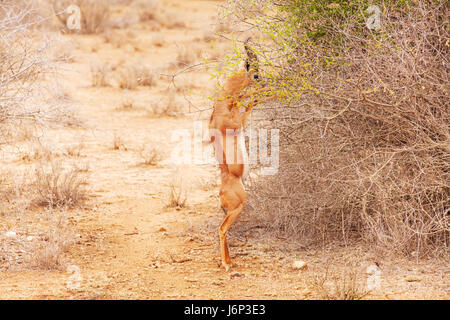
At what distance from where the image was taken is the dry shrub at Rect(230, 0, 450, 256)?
14.3ft

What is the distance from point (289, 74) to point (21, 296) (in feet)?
8.44

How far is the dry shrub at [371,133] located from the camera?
14.3 ft

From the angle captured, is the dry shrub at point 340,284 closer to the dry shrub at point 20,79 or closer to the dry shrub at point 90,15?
the dry shrub at point 20,79

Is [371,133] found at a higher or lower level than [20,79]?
lower

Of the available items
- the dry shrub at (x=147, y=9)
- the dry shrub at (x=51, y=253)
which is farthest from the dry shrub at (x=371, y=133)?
the dry shrub at (x=147, y=9)

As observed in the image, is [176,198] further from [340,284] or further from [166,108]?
[166,108]

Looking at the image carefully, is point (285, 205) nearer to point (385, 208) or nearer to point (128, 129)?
point (385, 208)

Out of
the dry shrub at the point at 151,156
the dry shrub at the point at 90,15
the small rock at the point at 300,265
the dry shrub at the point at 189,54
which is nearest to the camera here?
the small rock at the point at 300,265

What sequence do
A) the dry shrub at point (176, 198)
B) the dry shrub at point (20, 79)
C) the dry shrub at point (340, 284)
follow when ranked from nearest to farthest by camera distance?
the dry shrub at point (340, 284), the dry shrub at point (20, 79), the dry shrub at point (176, 198)

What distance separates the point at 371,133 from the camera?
15.6 feet

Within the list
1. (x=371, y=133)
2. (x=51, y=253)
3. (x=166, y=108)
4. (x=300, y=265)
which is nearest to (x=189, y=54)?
(x=166, y=108)

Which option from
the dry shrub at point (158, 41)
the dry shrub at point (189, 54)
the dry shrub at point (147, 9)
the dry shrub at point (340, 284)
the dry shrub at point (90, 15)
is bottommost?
the dry shrub at point (340, 284)

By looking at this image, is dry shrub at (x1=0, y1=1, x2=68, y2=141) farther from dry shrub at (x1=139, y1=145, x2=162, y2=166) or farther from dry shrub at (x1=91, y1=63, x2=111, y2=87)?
dry shrub at (x1=91, y1=63, x2=111, y2=87)

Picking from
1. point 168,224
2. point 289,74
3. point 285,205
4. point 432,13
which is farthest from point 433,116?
point 168,224
